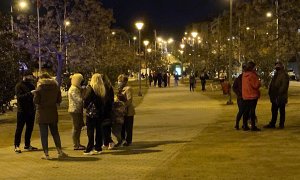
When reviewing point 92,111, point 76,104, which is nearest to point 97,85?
point 92,111

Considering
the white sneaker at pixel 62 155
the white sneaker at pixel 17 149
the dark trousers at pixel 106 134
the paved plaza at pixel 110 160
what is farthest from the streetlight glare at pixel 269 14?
the white sneaker at pixel 62 155

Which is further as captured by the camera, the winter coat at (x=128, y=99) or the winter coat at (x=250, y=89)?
the winter coat at (x=250, y=89)

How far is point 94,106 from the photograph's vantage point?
12.2 meters

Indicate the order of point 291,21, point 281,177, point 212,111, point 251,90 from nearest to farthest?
point 281,177
point 251,90
point 291,21
point 212,111

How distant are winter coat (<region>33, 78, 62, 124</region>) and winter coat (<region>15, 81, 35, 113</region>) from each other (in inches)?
52.6

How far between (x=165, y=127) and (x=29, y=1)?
19909mm

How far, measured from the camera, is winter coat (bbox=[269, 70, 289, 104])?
16422 mm

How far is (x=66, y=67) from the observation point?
126 feet

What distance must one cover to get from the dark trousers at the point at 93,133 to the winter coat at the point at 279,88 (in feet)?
20.0

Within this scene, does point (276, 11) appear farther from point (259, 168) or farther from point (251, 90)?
point (259, 168)

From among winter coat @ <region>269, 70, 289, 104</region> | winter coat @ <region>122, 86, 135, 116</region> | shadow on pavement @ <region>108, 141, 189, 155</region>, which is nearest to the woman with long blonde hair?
shadow on pavement @ <region>108, 141, 189, 155</region>

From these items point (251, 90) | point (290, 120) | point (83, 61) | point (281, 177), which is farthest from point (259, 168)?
point (83, 61)

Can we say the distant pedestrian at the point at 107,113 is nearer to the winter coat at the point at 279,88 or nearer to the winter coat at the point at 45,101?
the winter coat at the point at 45,101

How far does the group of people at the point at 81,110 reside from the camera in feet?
38.6
